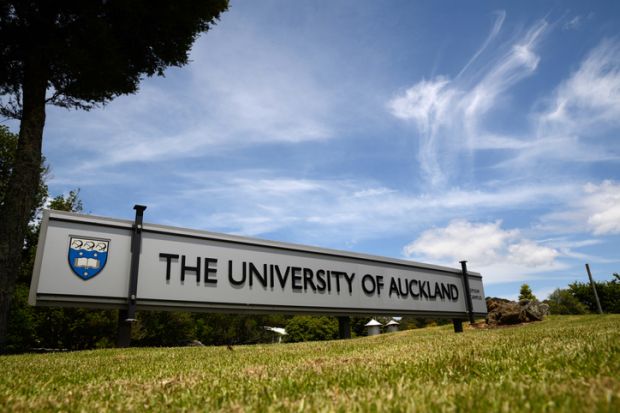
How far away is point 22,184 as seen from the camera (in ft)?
38.7

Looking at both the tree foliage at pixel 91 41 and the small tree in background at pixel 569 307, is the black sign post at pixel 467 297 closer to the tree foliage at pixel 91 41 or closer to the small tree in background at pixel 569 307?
the tree foliage at pixel 91 41

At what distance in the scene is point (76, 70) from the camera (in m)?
13.9

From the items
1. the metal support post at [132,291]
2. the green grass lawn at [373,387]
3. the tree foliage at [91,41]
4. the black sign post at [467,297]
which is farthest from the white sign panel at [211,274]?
the green grass lawn at [373,387]

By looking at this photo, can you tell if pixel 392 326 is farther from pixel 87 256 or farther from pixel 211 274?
pixel 87 256

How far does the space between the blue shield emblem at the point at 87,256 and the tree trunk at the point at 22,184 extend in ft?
4.56

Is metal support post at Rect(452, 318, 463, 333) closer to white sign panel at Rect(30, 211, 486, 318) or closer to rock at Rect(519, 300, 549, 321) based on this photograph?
white sign panel at Rect(30, 211, 486, 318)

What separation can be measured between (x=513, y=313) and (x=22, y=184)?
28.4 m

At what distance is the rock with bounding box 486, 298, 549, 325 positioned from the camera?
87.0 feet

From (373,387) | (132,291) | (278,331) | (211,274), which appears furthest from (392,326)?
(373,387)

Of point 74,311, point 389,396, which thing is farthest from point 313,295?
point 74,311

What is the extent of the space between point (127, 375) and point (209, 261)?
32.3ft

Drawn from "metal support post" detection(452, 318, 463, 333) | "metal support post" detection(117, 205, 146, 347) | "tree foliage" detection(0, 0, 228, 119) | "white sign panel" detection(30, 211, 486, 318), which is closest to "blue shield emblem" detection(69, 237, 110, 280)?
"white sign panel" detection(30, 211, 486, 318)

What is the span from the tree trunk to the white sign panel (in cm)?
59

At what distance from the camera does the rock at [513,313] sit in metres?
26.5
